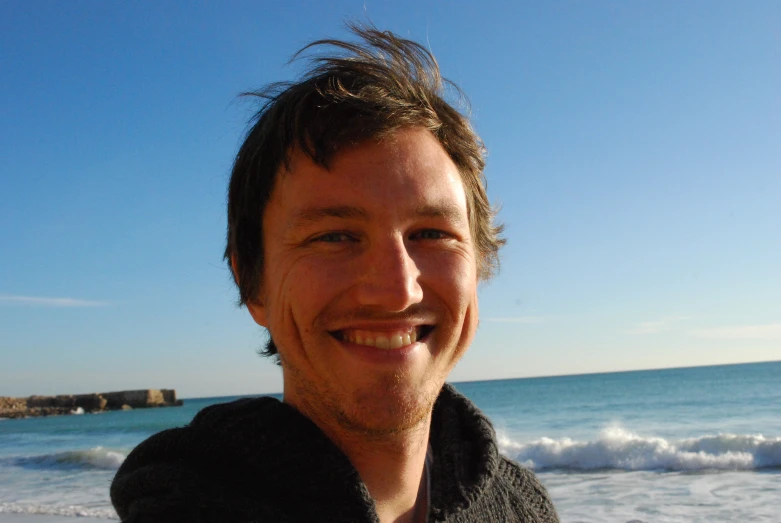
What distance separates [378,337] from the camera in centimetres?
142

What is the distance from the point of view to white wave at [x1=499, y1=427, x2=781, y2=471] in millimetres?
12672

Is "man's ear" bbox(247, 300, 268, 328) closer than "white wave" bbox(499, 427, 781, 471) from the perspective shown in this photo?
Yes

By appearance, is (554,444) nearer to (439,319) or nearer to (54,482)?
(54,482)

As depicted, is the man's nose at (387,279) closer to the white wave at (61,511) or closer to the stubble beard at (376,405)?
the stubble beard at (376,405)

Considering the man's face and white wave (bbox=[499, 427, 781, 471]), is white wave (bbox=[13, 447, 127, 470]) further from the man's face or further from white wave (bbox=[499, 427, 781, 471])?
the man's face

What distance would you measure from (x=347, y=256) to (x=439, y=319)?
0.87 feet

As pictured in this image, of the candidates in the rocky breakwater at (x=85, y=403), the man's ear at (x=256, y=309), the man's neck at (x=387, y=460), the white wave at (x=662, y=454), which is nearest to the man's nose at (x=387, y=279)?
the man's neck at (x=387, y=460)

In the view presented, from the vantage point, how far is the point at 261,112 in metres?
1.85

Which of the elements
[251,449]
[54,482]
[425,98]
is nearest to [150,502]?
[251,449]

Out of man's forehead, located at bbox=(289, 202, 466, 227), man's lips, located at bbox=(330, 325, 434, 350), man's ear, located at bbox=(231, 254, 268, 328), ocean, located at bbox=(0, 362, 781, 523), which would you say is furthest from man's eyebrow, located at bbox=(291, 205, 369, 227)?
ocean, located at bbox=(0, 362, 781, 523)

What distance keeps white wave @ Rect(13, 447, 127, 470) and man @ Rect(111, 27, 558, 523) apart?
633 inches

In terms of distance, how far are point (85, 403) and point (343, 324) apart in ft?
Result: 225

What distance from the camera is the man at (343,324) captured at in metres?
1.40

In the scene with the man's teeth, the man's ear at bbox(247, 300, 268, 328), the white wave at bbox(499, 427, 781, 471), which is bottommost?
the white wave at bbox(499, 427, 781, 471)
